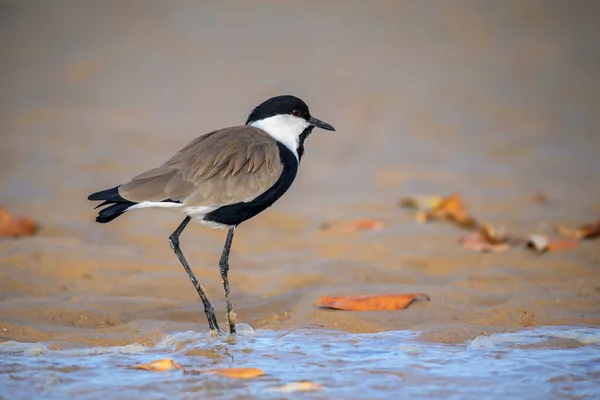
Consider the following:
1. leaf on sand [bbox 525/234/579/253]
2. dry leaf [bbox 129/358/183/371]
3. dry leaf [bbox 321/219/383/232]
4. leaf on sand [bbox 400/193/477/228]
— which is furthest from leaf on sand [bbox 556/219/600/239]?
dry leaf [bbox 129/358/183/371]

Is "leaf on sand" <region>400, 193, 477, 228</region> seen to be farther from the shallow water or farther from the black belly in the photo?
the shallow water

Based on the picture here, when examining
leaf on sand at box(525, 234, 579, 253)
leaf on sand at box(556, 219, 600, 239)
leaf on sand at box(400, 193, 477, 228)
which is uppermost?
leaf on sand at box(400, 193, 477, 228)

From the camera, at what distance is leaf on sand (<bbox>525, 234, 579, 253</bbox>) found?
778 centimetres

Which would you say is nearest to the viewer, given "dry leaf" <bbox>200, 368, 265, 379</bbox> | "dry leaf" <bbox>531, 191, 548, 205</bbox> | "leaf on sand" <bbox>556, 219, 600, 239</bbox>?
"dry leaf" <bbox>200, 368, 265, 379</bbox>

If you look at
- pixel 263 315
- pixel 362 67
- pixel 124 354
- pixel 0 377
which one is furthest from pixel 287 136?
pixel 362 67

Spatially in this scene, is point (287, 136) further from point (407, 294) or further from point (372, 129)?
point (372, 129)

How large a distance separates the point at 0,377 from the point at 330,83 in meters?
9.48

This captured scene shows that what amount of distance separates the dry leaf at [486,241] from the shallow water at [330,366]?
7.16 ft

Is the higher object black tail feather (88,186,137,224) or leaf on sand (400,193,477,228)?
black tail feather (88,186,137,224)

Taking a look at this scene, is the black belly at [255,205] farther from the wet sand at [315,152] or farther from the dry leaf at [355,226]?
the dry leaf at [355,226]

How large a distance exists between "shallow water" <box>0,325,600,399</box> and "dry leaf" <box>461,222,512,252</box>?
2.18m

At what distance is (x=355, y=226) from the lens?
8711 millimetres

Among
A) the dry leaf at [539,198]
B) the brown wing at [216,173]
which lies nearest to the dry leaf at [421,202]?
the dry leaf at [539,198]

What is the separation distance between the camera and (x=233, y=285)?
7062 mm
